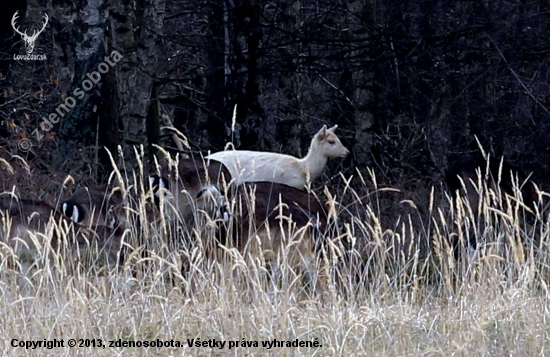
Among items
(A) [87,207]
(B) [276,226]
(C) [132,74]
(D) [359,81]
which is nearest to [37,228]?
(A) [87,207]

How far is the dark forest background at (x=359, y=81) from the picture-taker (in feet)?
39.5

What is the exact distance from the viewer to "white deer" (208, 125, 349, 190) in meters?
12.9

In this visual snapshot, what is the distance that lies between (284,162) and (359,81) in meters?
2.43

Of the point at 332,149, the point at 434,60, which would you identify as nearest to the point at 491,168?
the point at 434,60

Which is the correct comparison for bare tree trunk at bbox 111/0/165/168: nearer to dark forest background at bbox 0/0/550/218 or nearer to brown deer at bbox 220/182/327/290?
dark forest background at bbox 0/0/550/218

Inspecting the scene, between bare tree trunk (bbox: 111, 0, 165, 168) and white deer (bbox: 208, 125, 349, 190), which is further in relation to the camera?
bare tree trunk (bbox: 111, 0, 165, 168)

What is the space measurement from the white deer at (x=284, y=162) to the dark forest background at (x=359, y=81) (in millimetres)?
464

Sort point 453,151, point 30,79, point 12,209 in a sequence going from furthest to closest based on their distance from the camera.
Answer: point 30,79 → point 453,151 → point 12,209

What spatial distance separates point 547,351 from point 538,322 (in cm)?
38

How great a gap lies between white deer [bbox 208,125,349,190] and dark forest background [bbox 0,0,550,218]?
464 millimetres

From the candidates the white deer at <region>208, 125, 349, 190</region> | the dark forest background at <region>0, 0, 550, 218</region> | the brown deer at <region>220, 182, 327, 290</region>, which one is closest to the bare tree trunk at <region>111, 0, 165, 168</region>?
the dark forest background at <region>0, 0, 550, 218</region>

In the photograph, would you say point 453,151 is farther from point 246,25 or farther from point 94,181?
point 94,181

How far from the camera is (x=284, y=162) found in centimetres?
1340

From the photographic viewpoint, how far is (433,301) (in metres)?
7.35
